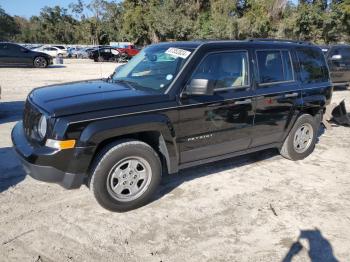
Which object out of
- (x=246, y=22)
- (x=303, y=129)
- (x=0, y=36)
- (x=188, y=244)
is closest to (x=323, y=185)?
(x=303, y=129)

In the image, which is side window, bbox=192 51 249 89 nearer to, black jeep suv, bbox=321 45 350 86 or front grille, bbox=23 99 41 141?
front grille, bbox=23 99 41 141

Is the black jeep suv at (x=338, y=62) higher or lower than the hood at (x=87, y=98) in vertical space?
lower

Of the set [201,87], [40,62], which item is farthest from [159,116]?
[40,62]

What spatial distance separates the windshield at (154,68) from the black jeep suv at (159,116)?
0.7 inches

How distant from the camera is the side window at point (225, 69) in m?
4.55

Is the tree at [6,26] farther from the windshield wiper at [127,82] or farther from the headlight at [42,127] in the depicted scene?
the headlight at [42,127]

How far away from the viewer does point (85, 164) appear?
150 inches

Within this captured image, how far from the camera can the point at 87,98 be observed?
158 inches

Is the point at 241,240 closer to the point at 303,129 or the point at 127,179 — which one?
the point at 127,179

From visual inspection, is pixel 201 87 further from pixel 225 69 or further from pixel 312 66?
pixel 312 66

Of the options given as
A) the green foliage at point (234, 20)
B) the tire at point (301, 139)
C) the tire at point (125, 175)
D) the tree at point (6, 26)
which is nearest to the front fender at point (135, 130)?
the tire at point (125, 175)

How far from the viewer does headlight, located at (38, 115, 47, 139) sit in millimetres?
3800

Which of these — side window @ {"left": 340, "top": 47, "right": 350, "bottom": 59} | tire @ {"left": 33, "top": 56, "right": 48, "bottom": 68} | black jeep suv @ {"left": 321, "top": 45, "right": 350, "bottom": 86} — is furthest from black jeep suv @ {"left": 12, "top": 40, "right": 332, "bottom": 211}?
tire @ {"left": 33, "top": 56, "right": 48, "bottom": 68}

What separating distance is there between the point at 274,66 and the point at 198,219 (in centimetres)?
258
